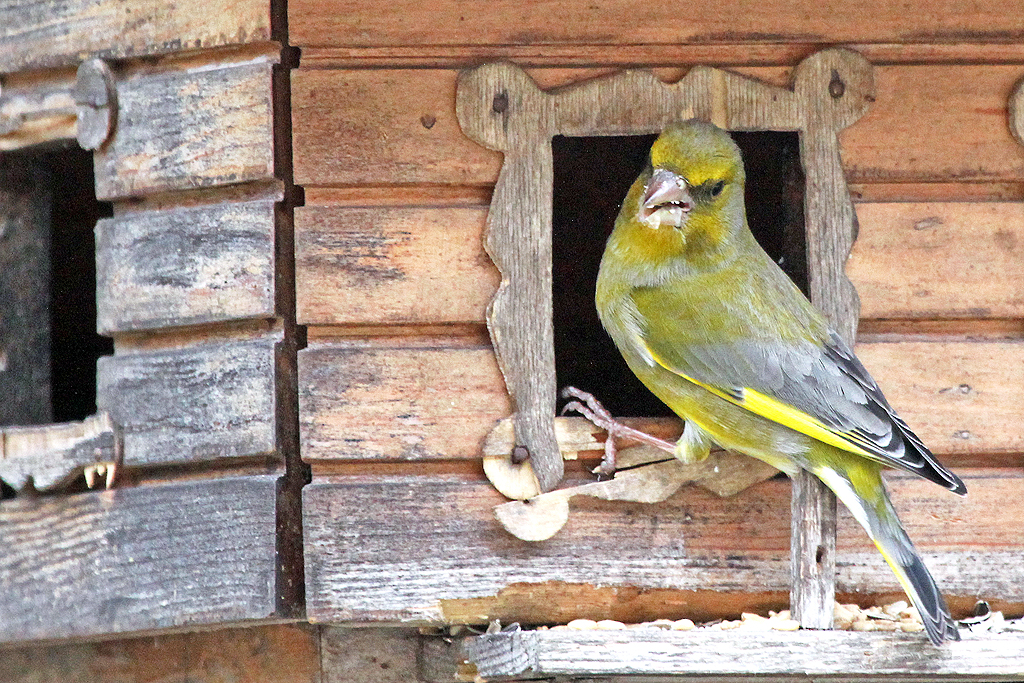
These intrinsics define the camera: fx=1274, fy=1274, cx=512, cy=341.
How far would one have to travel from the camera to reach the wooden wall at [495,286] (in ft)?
9.78

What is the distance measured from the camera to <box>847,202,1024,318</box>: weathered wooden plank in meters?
3.10

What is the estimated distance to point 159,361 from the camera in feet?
10.0

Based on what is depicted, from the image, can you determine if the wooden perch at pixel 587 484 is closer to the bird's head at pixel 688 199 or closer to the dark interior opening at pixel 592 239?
the bird's head at pixel 688 199

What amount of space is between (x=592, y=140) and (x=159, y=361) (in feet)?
5.88

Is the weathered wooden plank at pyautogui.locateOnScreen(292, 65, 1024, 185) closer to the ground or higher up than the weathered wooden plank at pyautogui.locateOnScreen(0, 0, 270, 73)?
closer to the ground

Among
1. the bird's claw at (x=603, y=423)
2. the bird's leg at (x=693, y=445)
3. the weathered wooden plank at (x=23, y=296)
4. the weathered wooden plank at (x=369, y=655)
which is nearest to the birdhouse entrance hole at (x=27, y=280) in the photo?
the weathered wooden plank at (x=23, y=296)

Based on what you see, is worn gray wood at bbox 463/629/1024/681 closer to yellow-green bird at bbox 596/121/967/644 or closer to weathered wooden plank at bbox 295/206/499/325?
yellow-green bird at bbox 596/121/967/644

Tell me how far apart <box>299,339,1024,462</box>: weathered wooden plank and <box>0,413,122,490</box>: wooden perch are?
0.50 meters

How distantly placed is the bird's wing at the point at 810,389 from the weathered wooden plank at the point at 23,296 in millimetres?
1690

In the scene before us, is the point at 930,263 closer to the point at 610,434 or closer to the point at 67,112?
the point at 610,434

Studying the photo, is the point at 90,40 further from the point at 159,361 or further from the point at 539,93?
the point at 539,93

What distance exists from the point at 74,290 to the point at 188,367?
4.39 ft

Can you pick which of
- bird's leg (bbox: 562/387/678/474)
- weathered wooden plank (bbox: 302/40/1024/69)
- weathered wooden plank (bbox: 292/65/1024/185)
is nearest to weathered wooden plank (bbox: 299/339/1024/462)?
bird's leg (bbox: 562/387/678/474)

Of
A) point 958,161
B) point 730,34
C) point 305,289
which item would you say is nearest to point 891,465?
point 958,161
